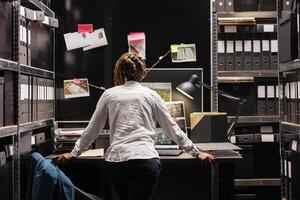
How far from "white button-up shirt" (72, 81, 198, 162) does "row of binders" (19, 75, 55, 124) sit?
1.64 feet

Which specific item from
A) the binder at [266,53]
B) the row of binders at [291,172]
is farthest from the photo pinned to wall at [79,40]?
the row of binders at [291,172]

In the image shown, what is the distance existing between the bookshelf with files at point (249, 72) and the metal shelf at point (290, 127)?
0.64 metres

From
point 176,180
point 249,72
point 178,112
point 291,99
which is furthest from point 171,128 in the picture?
point 249,72

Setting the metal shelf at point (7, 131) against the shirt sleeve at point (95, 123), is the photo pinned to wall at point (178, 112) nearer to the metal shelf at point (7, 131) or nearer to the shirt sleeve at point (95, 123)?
the shirt sleeve at point (95, 123)

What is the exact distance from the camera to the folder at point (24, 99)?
2709mm

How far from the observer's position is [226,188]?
309 centimetres

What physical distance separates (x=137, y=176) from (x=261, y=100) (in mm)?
1709

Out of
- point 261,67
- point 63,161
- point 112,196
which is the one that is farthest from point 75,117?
point 261,67

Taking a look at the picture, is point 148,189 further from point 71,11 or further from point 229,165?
point 71,11

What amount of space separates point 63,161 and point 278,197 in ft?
6.64

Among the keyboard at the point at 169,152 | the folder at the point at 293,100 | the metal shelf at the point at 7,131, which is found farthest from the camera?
the keyboard at the point at 169,152

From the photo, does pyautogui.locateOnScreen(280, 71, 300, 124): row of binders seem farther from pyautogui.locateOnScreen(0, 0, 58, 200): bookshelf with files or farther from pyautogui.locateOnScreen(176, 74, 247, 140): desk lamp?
pyautogui.locateOnScreen(0, 0, 58, 200): bookshelf with files

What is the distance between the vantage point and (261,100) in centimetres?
369

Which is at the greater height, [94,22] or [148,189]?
[94,22]
